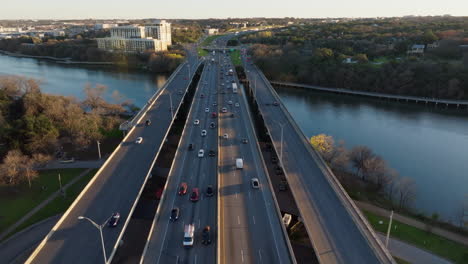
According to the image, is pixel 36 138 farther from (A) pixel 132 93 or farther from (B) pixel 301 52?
(B) pixel 301 52

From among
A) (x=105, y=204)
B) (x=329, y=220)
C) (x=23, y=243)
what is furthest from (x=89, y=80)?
(x=329, y=220)

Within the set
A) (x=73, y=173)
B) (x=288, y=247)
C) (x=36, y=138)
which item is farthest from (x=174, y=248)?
(x=36, y=138)

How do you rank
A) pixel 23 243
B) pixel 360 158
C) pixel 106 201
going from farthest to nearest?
pixel 360 158 → pixel 106 201 → pixel 23 243

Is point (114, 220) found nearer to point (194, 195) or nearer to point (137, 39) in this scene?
point (194, 195)

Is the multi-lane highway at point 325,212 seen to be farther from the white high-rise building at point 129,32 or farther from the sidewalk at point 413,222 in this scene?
the white high-rise building at point 129,32

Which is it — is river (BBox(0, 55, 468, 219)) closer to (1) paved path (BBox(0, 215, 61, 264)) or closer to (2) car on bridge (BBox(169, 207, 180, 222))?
(2) car on bridge (BBox(169, 207, 180, 222))

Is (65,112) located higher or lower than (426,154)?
higher
